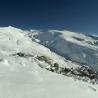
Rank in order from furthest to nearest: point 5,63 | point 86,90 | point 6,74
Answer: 1. point 5,63
2. point 6,74
3. point 86,90

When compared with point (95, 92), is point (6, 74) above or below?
above

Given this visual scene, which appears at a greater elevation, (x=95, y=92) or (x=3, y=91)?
(x=3, y=91)

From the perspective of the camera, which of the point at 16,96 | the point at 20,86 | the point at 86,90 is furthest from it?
the point at 86,90

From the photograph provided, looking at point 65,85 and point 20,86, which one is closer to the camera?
point 20,86

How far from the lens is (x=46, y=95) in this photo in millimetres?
12352

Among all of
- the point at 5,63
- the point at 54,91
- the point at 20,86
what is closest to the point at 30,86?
the point at 20,86

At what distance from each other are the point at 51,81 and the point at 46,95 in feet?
8.15

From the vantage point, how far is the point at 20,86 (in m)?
13.0

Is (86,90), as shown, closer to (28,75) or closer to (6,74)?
(28,75)

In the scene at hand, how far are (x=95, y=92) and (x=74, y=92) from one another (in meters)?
1.62

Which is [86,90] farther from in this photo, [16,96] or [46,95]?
[16,96]

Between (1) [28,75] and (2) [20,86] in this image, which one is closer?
(2) [20,86]

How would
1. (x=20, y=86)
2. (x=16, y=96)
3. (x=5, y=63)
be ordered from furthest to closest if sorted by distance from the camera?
(x=5, y=63), (x=20, y=86), (x=16, y=96)

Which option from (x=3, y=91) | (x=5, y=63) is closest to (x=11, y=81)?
(x=3, y=91)
